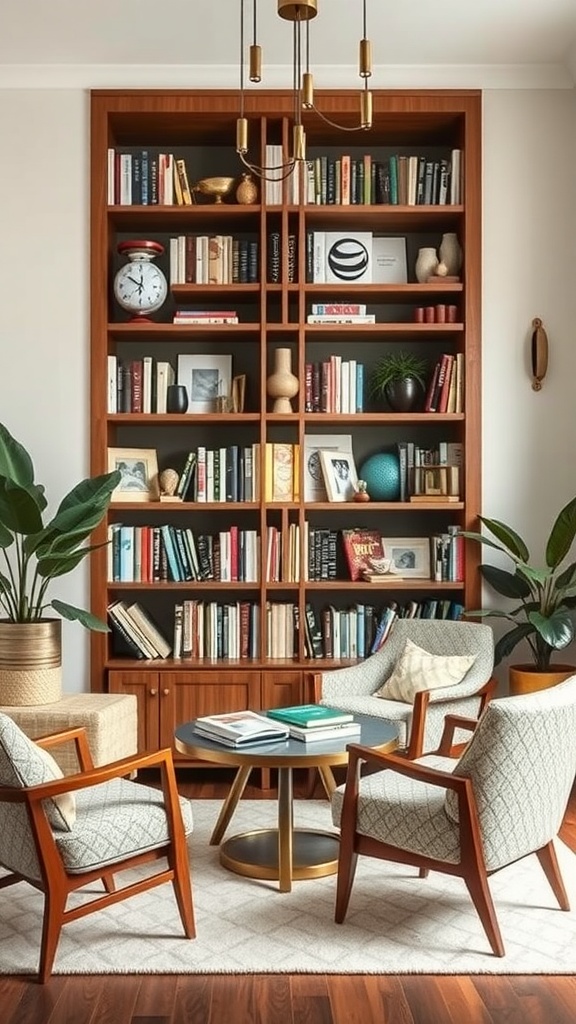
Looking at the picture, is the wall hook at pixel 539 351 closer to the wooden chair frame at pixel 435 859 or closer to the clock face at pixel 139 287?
the clock face at pixel 139 287

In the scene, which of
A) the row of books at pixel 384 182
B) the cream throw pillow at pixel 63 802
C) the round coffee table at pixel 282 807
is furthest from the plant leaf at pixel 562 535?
the cream throw pillow at pixel 63 802

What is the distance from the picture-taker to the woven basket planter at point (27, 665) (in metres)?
4.57

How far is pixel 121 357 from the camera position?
220 inches

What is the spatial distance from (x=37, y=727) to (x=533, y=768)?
215 cm

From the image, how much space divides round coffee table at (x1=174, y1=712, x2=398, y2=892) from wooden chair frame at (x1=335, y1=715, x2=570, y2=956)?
24 centimetres

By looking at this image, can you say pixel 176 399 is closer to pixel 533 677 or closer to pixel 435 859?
pixel 533 677

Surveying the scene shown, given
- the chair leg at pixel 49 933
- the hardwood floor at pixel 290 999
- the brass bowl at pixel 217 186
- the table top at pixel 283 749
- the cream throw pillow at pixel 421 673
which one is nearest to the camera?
the hardwood floor at pixel 290 999

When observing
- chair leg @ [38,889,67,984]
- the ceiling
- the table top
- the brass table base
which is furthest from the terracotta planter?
the ceiling

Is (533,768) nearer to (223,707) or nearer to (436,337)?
(223,707)

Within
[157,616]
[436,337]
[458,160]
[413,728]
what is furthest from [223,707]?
[458,160]

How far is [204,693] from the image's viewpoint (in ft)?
16.8

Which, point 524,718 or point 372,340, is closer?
point 524,718

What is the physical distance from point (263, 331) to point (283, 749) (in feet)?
7.32

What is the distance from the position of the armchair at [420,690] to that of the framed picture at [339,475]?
0.67 metres
